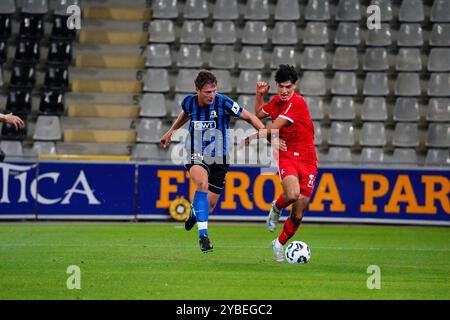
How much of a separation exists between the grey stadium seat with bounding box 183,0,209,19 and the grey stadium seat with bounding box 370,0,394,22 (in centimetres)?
391

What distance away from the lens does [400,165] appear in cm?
1842

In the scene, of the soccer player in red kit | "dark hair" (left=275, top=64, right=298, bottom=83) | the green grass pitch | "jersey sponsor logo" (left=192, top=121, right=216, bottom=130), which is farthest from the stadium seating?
"dark hair" (left=275, top=64, right=298, bottom=83)

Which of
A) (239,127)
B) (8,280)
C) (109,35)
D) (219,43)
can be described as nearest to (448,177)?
(239,127)

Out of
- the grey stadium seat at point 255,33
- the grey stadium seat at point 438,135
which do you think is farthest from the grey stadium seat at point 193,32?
the grey stadium seat at point 438,135

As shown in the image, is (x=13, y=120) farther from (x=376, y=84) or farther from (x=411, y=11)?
(x=411, y=11)

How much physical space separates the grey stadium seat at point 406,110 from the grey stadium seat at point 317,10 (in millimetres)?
2749

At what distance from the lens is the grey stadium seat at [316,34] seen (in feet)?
71.4

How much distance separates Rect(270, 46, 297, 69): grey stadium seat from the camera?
2142 cm

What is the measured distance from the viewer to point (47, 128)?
807 inches

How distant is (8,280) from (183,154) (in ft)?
32.1

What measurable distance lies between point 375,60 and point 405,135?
1.95 metres

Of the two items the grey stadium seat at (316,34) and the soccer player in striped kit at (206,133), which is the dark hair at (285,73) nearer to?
the soccer player in striped kit at (206,133)

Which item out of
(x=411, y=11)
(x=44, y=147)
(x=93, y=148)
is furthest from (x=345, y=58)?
(x=44, y=147)

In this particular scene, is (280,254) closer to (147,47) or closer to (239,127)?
(239,127)
